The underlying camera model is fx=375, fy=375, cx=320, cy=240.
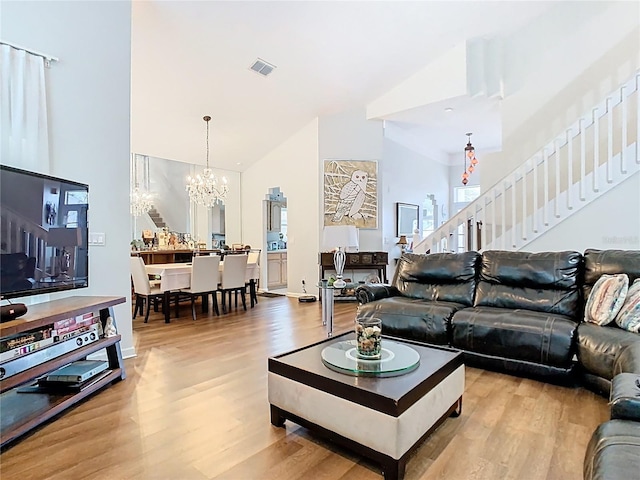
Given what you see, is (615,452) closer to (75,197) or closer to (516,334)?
(516,334)

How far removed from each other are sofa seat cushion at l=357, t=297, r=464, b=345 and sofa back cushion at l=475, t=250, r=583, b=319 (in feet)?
1.24

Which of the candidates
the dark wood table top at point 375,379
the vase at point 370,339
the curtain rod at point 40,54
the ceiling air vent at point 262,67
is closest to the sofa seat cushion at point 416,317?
the dark wood table top at point 375,379

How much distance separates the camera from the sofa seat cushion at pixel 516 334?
8.92 ft

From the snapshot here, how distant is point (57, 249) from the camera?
2.64 metres

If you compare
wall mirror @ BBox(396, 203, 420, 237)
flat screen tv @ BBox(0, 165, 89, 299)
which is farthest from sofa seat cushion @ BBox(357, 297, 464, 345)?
wall mirror @ BBox(396, 203, 420, 237)

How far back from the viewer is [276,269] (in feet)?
27.9

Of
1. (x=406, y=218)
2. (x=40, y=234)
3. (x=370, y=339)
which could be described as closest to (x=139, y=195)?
(x=406, y=218)

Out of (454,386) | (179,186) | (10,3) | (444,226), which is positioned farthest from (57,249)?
(179,186)

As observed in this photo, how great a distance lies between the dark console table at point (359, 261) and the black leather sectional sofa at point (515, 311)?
94.3 inches

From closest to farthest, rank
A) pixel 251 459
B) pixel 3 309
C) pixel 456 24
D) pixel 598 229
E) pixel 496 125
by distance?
pixel 251 459
pixel 3 309
pixel 598 229
pixel 456 24
pixel 496 125

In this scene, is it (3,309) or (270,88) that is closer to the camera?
(3,309)

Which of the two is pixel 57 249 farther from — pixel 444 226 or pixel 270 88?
pixel 444 226

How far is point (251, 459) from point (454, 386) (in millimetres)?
1183

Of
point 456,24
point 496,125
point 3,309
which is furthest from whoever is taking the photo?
point 496,125
